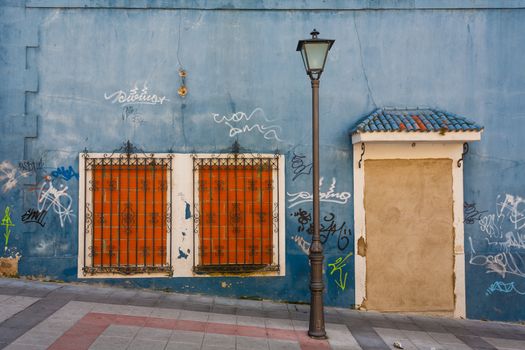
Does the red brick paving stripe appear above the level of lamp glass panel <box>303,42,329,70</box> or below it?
below

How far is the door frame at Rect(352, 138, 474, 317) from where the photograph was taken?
8.46 m

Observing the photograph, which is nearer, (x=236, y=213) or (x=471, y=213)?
(x=236, y=213)

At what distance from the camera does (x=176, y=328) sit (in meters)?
6.52

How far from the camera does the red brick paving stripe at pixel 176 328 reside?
609cm

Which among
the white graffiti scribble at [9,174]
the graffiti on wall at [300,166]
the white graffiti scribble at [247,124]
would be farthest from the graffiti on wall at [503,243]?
the white graffiti scribble at [9,174]

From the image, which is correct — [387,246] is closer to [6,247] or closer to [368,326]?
[368,326]

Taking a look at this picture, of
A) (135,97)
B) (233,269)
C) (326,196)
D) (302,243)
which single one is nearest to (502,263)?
(326,196)

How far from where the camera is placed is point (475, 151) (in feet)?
28.3

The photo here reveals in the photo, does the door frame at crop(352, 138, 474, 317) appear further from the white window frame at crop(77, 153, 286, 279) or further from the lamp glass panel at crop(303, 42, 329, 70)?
the lamp glass panel at crop(303, 42, 329, 70)

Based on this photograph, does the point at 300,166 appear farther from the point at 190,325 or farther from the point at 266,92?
the point at 190,325

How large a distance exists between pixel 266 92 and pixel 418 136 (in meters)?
2.78

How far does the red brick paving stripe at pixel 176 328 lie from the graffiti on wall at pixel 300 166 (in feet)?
9.41

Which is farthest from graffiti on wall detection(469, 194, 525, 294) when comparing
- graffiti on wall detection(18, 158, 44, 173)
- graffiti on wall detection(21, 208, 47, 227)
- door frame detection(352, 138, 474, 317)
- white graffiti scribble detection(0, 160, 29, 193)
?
white graffiti scribble detection(0, 160, 29, 193)

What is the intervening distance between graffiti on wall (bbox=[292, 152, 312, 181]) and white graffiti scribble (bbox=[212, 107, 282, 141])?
0.48 meters
